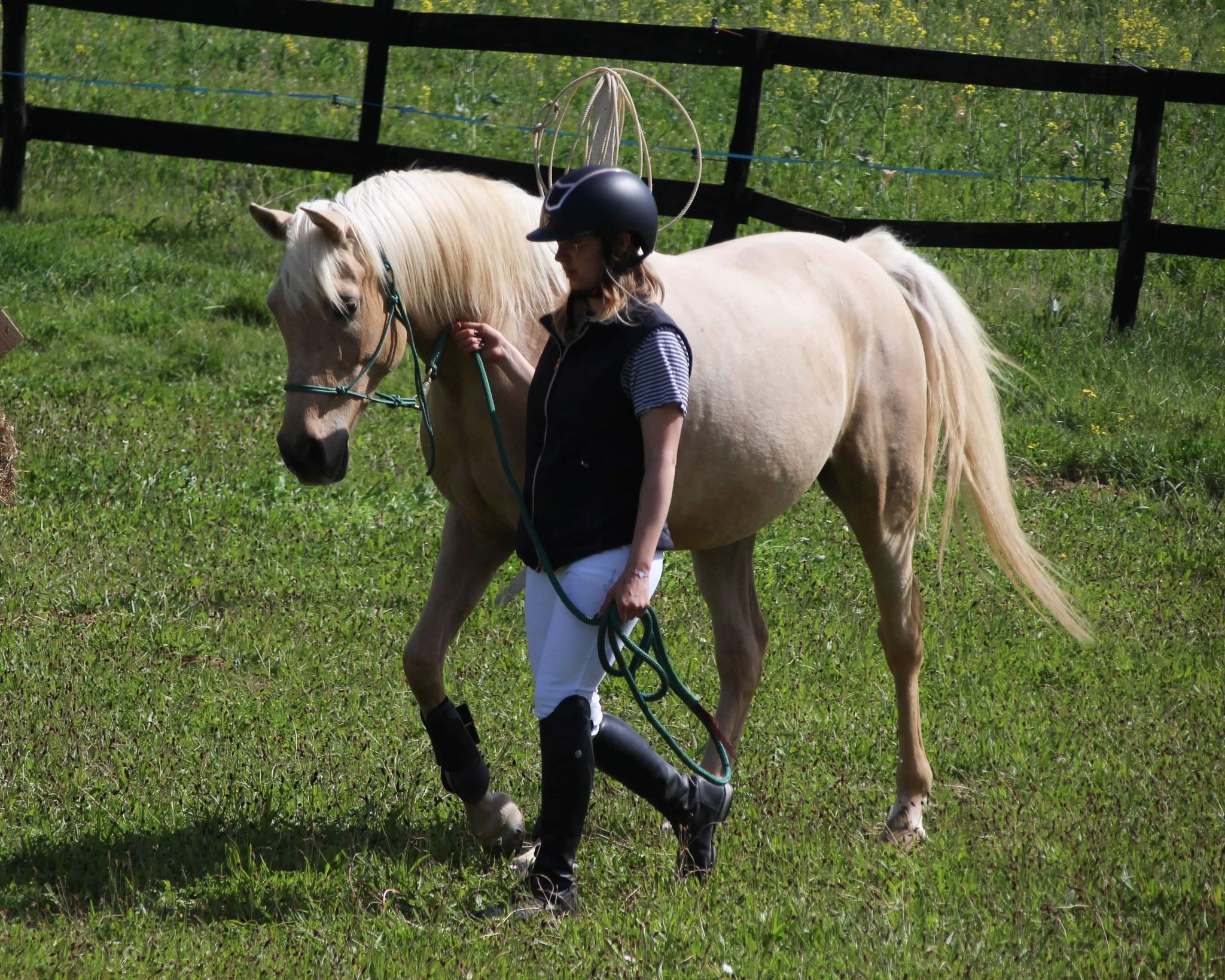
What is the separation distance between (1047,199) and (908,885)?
9.94m

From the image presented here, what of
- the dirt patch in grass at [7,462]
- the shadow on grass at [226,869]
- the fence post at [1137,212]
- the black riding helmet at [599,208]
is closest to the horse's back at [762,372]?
the black riding helmet at [599,208]

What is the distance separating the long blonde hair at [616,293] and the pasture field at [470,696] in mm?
1519

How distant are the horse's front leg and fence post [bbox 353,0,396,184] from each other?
6.57 metres

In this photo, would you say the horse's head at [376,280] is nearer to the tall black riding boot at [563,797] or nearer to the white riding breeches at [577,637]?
the white riding breeches at [577,637]

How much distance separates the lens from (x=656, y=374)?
3.08 m

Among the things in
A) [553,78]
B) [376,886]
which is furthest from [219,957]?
[553,78]

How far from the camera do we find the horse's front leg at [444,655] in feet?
12.2

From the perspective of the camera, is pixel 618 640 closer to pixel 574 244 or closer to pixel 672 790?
pixel 672 790

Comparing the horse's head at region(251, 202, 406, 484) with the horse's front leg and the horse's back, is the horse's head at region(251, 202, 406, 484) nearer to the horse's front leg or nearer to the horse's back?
the horse's front leg

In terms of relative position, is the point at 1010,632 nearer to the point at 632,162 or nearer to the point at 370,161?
the point at 370,161

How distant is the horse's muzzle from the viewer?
3264 mm

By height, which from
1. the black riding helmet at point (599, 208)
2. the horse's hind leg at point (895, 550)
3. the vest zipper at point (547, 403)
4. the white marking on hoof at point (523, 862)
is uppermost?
the black riding helmet at point (599, 208)

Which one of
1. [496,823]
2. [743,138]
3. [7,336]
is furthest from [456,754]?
[743,138]

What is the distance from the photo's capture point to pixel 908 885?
3.53 metres
